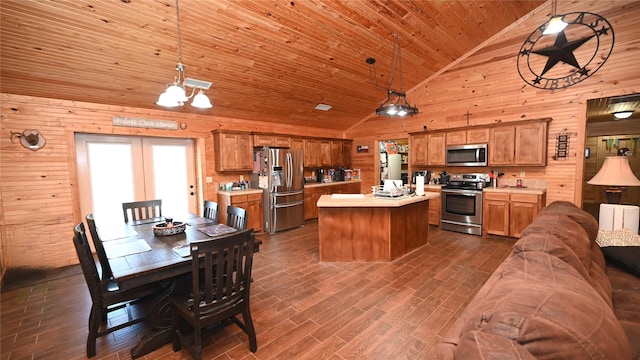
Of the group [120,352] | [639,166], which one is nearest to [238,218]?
[120,352]

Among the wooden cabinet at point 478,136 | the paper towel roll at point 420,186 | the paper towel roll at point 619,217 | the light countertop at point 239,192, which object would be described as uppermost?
the wooden cabinet at point 478,136

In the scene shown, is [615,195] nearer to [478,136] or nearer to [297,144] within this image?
[478,136]

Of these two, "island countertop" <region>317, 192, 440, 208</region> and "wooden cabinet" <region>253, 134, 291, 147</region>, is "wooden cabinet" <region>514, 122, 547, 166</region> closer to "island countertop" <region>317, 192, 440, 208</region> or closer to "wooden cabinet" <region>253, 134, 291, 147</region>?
"island countertop" <region>317, 192, 440, 208</region>

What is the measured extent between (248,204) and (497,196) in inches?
189

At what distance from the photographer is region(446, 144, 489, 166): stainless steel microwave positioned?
523 cm

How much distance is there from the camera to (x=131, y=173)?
459cm

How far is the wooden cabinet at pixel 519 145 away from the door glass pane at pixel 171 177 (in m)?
6.05

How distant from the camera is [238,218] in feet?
9.80

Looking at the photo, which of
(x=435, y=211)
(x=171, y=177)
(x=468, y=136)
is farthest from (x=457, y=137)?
(x=171, y=177)

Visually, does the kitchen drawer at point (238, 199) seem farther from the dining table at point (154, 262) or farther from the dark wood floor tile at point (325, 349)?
the dark wood floor tile at point (325, 349)

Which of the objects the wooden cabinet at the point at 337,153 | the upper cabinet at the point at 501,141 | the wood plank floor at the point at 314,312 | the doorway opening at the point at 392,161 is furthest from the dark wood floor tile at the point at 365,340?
the doorway opening at the point at 392,161

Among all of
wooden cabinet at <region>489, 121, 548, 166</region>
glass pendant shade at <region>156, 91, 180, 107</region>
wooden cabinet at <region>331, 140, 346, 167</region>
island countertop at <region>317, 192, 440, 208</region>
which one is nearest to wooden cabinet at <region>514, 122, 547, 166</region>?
wooden cabinet at <region>489, 121, 548, 166</region>

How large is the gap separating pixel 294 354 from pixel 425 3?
4580 mm

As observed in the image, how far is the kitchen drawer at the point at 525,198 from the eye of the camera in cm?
459
